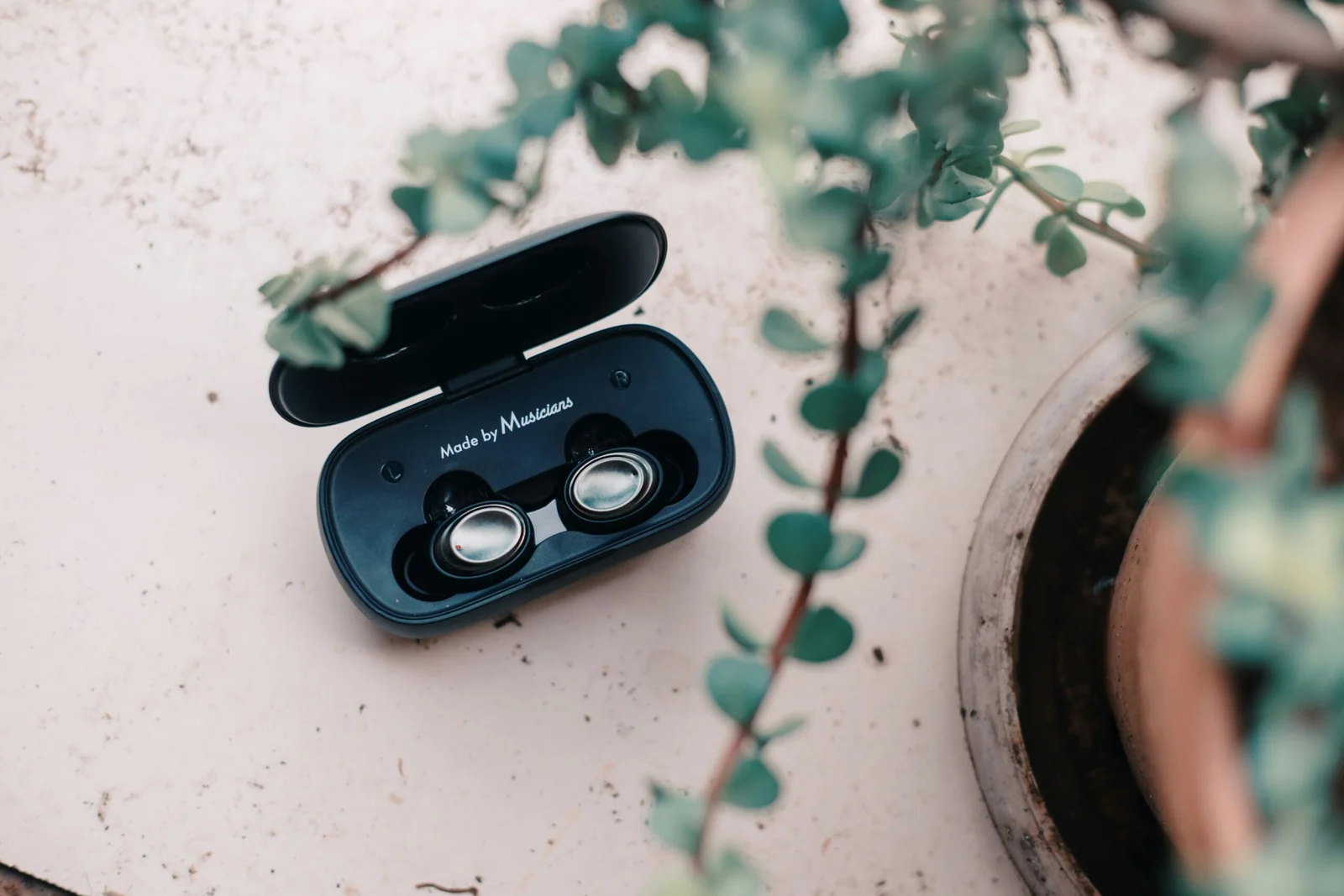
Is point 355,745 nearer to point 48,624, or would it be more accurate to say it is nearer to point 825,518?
point 48,624

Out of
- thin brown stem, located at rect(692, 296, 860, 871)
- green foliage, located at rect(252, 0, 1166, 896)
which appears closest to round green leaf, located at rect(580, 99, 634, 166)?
green foliage, located at rect(252, 0, 1166, 896)

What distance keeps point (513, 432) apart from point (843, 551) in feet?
1.11

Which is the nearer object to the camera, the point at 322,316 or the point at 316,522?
the point at 322,316

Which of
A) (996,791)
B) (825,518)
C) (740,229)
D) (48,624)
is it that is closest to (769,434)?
(740,229)

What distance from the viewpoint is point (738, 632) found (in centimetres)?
32

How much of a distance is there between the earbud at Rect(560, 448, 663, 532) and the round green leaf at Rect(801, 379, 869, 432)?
0.29 m

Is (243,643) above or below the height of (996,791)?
above

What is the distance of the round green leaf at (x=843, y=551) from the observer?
32 centimetres

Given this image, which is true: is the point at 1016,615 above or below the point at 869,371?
below

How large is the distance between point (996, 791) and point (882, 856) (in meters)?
0.08

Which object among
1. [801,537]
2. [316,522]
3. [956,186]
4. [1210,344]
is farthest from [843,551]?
[316,522]

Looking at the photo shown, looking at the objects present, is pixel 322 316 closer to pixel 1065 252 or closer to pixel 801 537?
pixel 801 537

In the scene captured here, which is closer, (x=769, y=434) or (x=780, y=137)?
(x=780, y=137)

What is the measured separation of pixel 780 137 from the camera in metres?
0.27
